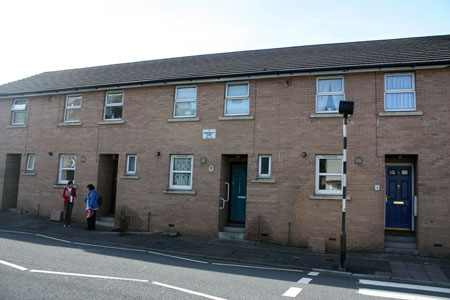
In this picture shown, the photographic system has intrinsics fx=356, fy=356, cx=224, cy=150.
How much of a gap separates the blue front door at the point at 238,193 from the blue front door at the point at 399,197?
15.7 feet

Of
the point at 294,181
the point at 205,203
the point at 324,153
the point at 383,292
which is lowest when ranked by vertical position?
the point at 383,292

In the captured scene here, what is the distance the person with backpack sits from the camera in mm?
12977

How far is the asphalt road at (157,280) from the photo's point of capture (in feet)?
18.3

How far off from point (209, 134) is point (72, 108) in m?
6.73

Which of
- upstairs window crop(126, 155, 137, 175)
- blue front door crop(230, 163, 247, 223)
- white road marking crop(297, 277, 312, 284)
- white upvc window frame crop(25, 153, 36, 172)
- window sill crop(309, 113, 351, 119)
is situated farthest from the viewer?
white upvc window frame crop(25, 153, 36, 172)

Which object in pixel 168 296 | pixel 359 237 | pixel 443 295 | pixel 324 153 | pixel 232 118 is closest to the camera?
pixel 168 296

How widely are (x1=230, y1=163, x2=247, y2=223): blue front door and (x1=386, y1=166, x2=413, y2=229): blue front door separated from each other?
4.79 meters

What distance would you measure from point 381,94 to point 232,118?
189 inches

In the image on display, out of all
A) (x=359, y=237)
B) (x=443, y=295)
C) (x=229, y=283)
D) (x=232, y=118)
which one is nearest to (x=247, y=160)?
(x=232, y=118)

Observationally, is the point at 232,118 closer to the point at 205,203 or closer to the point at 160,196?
the point at 205,203

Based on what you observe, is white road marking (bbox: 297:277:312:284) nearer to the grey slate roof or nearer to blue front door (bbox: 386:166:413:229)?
blue front door (bbox: 386:166:413:229)

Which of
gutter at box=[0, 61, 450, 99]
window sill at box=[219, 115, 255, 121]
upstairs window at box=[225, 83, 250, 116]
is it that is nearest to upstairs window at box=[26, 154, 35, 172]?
gutter at box=[0, 61, 450, 99]

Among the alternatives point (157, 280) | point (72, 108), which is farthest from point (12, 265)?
point (72, 108)

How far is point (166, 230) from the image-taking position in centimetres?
1280
